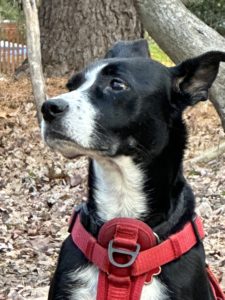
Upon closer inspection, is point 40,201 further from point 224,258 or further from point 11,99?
point 11,99

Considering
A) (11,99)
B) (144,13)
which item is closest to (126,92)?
(144,13)

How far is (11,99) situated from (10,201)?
406cm

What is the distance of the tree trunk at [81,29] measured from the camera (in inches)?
517

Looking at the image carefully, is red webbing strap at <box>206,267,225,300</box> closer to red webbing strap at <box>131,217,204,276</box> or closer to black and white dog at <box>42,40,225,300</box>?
black and white dog at <box>42,40,225,300</box>

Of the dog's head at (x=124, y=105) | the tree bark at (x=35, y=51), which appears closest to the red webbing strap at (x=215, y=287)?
the dog's head at (x=124, y=105)

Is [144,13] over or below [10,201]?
over

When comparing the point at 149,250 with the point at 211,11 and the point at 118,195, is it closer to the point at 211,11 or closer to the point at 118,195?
the point at 118,195

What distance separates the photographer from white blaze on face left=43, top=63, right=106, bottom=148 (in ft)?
Answer: 12.8

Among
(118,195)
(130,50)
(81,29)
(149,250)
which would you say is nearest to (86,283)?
(149,250)

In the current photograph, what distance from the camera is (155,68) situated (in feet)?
14.1

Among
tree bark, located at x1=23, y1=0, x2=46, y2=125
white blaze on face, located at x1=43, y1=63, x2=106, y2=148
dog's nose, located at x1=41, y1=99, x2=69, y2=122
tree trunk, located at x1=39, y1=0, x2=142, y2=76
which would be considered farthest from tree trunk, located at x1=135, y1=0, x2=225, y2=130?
tree trunk, located at x1=39, y1=0, x2=142, y2=76

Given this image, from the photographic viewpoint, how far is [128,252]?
13.3 ft

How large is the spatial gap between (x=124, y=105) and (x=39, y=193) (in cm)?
483

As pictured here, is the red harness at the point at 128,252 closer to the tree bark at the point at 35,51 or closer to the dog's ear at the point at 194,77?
the dog's ear at the point at 194,77
